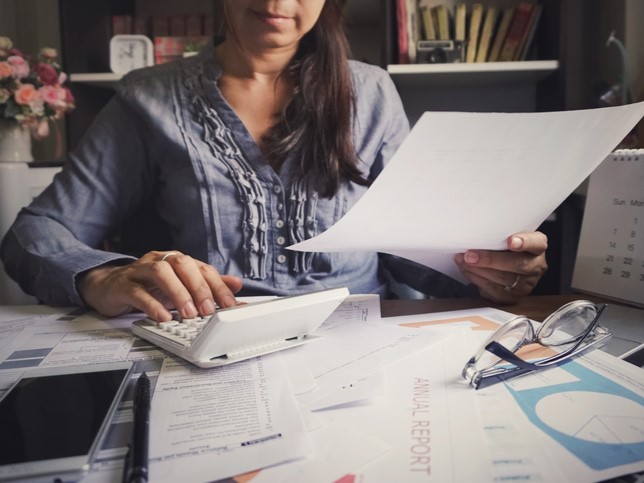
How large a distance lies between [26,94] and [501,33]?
1400 mm

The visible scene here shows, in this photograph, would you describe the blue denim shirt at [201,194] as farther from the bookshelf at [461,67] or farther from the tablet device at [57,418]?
the bookshelf at [461,67]

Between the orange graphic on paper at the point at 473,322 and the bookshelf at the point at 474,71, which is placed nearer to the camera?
the orange graphic on paper at the point at 473,322

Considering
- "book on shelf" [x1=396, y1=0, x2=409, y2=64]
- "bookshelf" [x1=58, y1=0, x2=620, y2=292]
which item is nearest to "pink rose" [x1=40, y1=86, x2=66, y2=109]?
"bookshelf" [x1=58, y1=0, x2=620, y2=292]

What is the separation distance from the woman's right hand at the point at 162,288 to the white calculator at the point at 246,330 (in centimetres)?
2

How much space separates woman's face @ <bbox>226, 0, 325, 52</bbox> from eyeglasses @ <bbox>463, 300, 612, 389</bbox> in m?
0.56

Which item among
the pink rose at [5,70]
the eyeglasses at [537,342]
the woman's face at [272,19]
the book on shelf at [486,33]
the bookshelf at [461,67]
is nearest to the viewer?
the eyeglasses at [537,342]

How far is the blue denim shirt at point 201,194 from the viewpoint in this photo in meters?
0.80

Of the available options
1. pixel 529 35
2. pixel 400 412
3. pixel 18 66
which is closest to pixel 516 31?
pixel 529 35

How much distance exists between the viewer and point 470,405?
14.7 inches

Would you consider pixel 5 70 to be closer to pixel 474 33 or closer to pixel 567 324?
pixel 474 33

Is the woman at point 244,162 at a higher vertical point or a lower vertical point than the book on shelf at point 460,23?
lower

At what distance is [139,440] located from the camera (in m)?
0.32

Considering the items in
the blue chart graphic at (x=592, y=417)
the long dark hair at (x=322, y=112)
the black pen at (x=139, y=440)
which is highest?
the long dark hair at (x=322, y=112)

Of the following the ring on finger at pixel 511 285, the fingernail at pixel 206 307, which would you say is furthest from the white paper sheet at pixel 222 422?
the ring on finger at pixel 511 285
